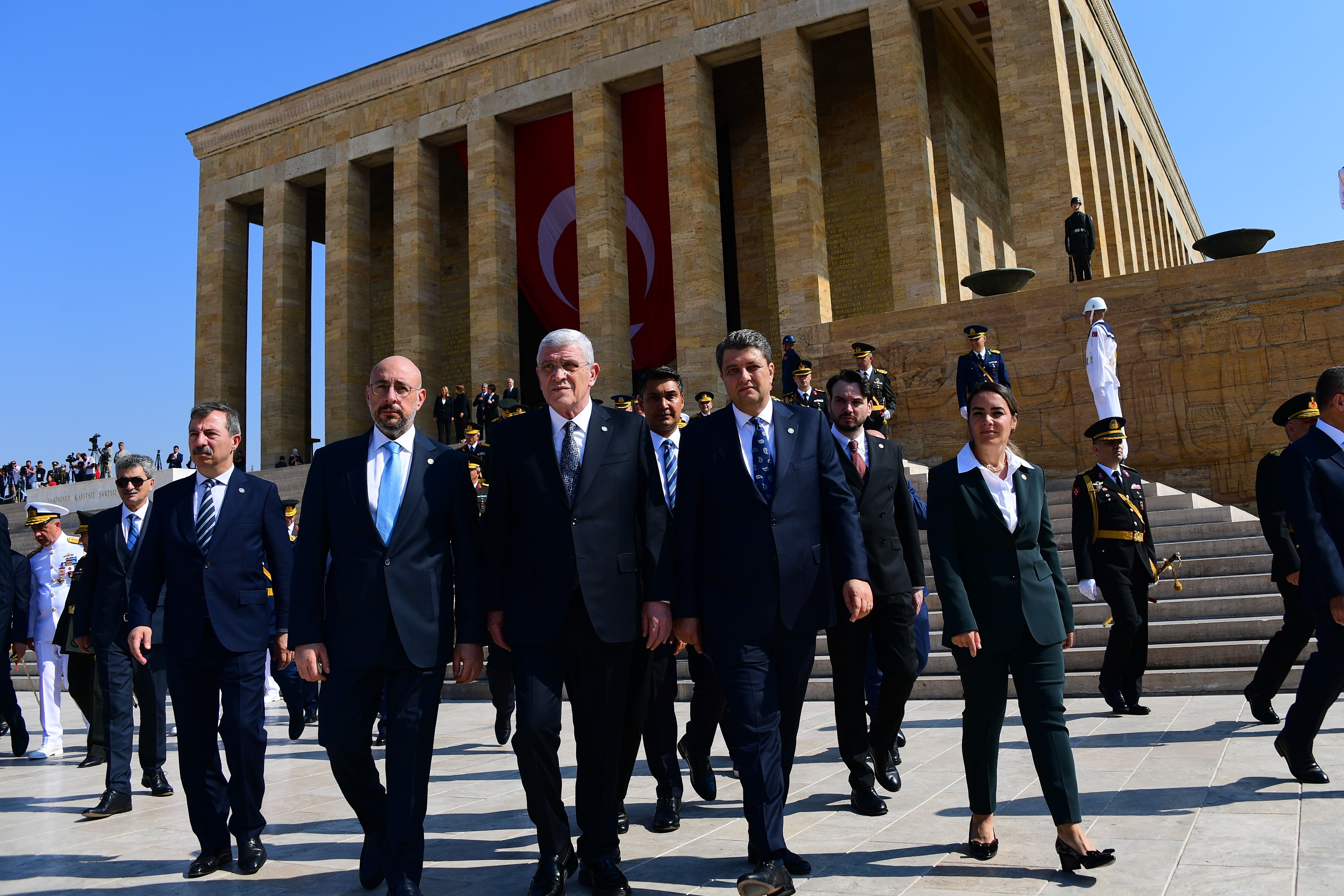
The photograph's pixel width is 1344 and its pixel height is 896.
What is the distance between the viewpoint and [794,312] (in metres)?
20.4

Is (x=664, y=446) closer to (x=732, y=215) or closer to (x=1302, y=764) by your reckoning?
(x=1302, y=764)

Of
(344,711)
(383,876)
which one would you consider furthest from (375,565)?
(383,876)

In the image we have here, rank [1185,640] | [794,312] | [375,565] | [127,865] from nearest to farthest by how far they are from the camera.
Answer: [375,565] < [127,865] < [1185,640] < [794,312]

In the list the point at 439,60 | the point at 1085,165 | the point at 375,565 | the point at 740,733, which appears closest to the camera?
the point at 740,733

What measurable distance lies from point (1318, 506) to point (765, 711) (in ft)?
8.48

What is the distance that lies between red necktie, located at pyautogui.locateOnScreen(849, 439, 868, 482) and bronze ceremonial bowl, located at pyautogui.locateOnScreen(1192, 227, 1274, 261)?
1114cm

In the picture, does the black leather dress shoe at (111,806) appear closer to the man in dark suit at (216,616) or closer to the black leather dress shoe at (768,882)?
the man in dark suit at (216,616)

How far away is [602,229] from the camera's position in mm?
23125

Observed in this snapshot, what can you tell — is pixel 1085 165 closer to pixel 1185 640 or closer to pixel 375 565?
pixel 1185 640

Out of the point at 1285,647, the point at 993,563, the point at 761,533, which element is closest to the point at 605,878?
the point at 761,533

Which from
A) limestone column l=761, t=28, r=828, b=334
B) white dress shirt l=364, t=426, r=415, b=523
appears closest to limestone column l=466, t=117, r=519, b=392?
limestone column l=761, t=28, r=828, b=334

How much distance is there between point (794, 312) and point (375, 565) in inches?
689

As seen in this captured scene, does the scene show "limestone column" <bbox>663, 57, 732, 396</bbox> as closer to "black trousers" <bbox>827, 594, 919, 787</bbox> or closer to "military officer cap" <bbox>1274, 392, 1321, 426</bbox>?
"military officer cap" <bbox>1274, 392, 1321, 426</bbox>

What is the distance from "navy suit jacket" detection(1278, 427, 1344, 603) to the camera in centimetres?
405
